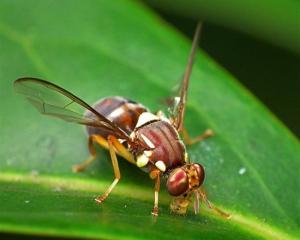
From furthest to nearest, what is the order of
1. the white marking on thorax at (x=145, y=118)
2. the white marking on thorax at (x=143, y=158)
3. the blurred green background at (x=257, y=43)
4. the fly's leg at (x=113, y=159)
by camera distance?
the blurred green background at (x=257, y=43), the white marking on thorax at (x=145, y=118), the white marking on thorax at (x=143, y=158), the fly's leg at (x=113, y=159)

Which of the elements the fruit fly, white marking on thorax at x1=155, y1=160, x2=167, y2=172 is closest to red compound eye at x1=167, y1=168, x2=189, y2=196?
the fruit fly

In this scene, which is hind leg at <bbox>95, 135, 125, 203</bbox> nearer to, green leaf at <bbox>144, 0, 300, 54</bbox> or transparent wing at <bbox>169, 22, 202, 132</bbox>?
transparent wing at <bbox>169, 22, 202, 132</bbox>

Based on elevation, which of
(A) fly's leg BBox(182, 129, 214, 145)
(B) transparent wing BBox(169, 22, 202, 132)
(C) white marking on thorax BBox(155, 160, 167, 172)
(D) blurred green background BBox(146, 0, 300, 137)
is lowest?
(C) white marking on thorax BBox(155, 160, 167, 172)

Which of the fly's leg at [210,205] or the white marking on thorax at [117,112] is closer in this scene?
the fly's leg at [210,205]

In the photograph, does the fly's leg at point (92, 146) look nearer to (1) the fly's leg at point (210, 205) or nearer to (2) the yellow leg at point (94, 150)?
(2) the yellow leg at point (94, 150)

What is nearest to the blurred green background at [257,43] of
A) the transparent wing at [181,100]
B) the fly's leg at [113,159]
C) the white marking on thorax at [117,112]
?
the transparent wing at [181,100]

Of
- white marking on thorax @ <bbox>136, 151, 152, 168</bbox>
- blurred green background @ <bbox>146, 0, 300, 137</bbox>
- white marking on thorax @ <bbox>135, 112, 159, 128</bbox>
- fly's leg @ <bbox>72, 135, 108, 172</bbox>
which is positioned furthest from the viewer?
blurred green background @ <bbox>146, 0, 300, 137</bbox>
